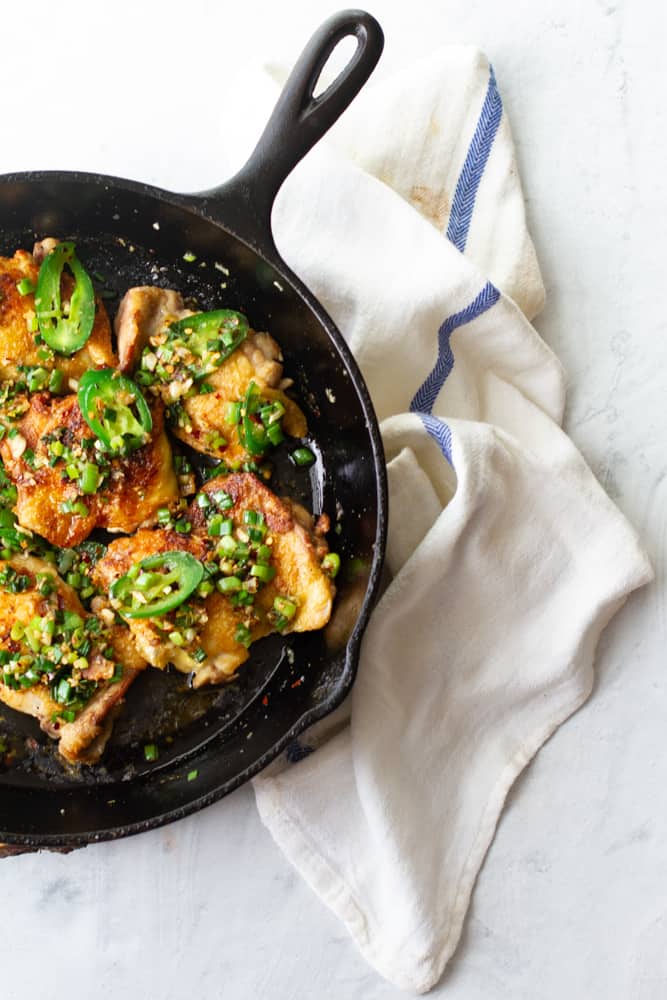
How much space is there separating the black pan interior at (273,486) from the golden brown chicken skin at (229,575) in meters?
0.14

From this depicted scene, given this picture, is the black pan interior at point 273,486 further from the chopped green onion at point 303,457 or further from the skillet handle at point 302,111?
the skillet handle at point 302,111

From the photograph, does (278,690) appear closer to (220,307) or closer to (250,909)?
(250,909)

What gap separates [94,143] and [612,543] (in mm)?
2535

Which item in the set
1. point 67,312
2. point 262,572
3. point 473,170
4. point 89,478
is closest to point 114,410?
point 89,478

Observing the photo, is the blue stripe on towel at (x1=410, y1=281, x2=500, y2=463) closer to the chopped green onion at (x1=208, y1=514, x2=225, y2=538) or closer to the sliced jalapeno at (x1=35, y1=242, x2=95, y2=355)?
the chopped green onion at (x1=208, y1=514, x2=225, y2=538)

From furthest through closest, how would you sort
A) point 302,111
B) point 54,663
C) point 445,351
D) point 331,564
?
point 445,351, point 331,564, point 54,663, point 302,111

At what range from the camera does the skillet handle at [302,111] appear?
3.28 m

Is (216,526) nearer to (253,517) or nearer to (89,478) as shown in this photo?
(253,517)

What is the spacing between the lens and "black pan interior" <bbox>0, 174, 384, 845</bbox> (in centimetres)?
371

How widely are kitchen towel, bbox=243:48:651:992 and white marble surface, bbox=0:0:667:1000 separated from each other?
0.50ft

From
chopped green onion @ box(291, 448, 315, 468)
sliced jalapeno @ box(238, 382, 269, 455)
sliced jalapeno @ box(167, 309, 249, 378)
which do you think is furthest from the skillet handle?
chopped green onion @ box(291, 448, 315, 468)

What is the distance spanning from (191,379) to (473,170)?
4.46ft

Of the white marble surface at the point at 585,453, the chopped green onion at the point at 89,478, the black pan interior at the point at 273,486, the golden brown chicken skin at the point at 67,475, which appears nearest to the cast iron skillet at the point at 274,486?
the black pan interior at the point at 273,486

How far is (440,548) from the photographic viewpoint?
3.71 metres
